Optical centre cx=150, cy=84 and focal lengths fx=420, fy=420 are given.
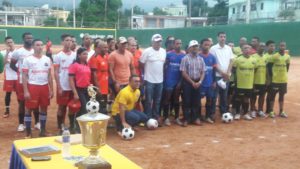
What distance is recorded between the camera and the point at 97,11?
6053 cm

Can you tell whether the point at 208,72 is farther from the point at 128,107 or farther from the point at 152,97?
the point at 128,107

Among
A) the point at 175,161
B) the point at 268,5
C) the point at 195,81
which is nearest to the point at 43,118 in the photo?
the point at 175,161

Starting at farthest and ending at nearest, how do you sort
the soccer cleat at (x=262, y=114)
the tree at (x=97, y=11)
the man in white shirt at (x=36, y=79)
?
1. the tree at (x=97, y=11)
2. the soccer cleat at (x=262, y=114)
3. the man in white shirt at (x=36, y=79)

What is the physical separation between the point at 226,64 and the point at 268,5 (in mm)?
47531

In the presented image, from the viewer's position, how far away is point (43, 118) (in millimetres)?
7629

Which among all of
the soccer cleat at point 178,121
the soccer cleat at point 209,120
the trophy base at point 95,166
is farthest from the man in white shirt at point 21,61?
the trophy base at point 95,166

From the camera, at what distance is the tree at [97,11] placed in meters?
59.4

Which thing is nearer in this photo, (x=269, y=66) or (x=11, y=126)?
(x=11, y=126)

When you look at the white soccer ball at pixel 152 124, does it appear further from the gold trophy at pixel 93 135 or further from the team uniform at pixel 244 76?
the gold trophy at pixel 93 135

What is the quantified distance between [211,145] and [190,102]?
5.71 ft

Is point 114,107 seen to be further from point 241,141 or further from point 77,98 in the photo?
point 241,141

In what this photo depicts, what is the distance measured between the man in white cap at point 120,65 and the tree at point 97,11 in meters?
51.1

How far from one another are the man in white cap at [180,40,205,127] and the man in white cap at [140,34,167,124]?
496mm

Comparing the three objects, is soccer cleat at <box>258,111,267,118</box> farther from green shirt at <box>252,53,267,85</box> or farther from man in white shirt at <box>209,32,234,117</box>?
man in white shirt at <box>209,32,234,117</box>
